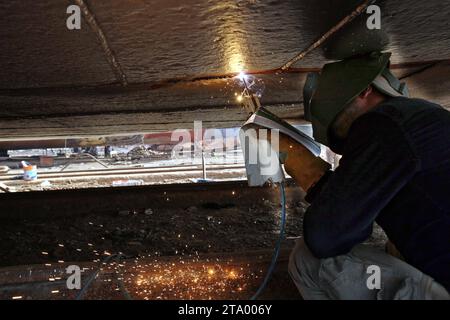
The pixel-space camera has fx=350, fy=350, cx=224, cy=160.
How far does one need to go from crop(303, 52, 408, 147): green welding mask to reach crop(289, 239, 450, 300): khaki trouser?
0.57 metres

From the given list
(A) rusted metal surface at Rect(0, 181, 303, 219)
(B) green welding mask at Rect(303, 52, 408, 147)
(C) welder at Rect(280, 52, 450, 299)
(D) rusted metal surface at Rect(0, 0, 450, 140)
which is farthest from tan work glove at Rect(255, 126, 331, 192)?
(A) rusted metal surface at Rect(0, 181, 303, 219)

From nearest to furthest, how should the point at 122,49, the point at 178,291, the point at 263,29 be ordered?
the point at 263,29
the point at 122,49
the point at 178,291

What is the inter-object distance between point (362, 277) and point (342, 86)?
33.3 inches

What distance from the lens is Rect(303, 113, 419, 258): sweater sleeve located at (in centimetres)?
124

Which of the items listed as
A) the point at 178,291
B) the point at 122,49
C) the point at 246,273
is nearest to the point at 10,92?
the point at 122,49

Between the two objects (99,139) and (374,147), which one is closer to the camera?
(374,147)

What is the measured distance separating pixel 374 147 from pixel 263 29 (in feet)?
2.55

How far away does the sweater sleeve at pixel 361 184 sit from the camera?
4.05ft

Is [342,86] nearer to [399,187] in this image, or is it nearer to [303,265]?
[399,187]

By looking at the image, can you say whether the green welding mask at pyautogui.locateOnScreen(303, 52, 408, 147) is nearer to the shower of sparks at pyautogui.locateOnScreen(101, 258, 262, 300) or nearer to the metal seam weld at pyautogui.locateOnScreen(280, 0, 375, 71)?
the metal seam weld at pyautogui.locateOnScreen(280, 0, 375, 71)

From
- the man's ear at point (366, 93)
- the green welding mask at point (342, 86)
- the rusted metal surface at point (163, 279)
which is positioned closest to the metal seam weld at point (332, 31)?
the green welding mask at point (342, 86)

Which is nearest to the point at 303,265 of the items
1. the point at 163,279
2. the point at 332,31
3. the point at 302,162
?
the point at 302,162

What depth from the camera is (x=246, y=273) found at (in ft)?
7.14
